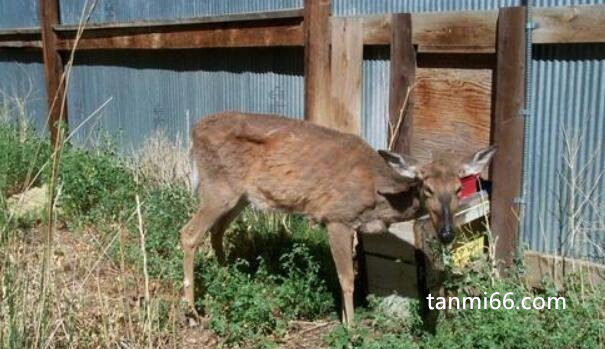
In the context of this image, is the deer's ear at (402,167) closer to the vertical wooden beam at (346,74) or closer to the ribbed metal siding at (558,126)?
the ribbed metal siding at (558,126)

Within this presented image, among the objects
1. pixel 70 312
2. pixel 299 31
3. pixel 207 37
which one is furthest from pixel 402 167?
pixel 207 37

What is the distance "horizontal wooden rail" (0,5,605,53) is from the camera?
5289mm

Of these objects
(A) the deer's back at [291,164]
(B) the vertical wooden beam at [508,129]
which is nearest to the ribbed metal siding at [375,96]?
(A) the deer's back at [291,164]

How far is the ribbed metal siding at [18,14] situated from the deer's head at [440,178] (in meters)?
8.63

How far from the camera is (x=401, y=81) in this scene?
6504 millimetres

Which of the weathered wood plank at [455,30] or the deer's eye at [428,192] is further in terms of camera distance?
the weathered wood plank at [455,30]

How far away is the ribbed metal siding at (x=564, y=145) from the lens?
5.36m

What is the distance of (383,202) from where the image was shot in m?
5.65

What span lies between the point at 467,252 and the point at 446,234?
1.26m

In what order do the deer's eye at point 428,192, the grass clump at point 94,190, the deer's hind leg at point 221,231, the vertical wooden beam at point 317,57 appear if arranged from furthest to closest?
1. the grass clump at point 94,190
2. the vertical wooden beam at point 317,57
3. the deer's hind leg at point 221,231
4. the deer's eye at point 428,192

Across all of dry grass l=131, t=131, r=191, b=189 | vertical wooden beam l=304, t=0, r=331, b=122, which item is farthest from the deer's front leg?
dry grass l=131, t=131, r=191, b=189

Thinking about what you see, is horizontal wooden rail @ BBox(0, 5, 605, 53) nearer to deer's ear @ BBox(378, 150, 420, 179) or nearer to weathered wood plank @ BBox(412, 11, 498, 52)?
weathered wood plank @ BBox(412, 11, 498, 52)

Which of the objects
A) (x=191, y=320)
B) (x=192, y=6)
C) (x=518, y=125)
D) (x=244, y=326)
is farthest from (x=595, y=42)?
(x=192, y=6)

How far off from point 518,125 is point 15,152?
6.18 metres
